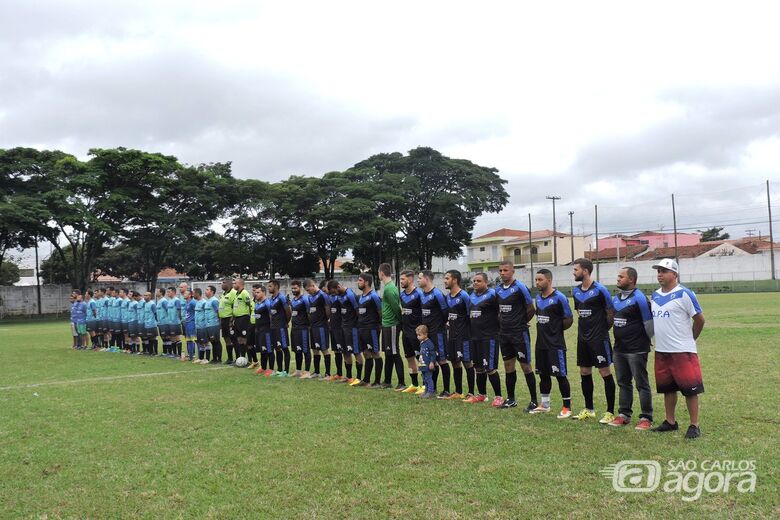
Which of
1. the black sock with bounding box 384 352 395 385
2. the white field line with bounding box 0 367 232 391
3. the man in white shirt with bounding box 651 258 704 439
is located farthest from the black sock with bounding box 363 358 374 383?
the man in white shirt with bounding box 651 258 704 439

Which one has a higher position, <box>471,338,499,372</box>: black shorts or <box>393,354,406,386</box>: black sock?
<box>471,338,499,372</box>: black shorts

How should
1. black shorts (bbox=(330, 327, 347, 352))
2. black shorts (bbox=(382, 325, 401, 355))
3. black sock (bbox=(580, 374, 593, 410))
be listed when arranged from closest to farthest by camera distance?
black sock (bbox=(580, 374, 593, 410)), black shorts (bbox=(382, 325, 401, 355)), black shorts (bbox=(330, 327, 347, 352))

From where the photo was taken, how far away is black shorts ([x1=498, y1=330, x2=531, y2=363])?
8422mm

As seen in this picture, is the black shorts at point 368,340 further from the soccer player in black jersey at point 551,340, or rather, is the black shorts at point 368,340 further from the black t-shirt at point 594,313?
the black t-shirt at point 594,313

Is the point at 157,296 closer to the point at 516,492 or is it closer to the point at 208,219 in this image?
the point at 516,492

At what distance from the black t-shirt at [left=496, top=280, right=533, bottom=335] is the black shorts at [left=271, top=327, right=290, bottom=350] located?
17.9ft

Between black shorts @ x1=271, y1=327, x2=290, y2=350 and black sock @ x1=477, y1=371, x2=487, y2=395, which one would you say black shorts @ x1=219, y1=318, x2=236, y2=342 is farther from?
black sock @ x1=477, y1=371, x2=487, y2=395

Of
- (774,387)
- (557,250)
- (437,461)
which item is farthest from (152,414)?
(557,250)

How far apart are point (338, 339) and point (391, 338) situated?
140 centimetres

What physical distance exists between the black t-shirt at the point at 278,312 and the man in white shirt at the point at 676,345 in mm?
7668

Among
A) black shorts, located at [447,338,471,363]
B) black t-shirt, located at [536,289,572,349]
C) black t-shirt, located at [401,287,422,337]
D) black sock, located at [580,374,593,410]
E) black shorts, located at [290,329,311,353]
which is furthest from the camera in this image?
black shorts, located at [290,329,311,353]

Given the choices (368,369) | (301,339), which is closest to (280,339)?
(301,339)

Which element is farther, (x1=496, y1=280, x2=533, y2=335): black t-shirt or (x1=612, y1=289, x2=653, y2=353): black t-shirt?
(x1=496, y1=280, x2=533, y2=335): black t-shirt

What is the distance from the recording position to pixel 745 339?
1598 cm
